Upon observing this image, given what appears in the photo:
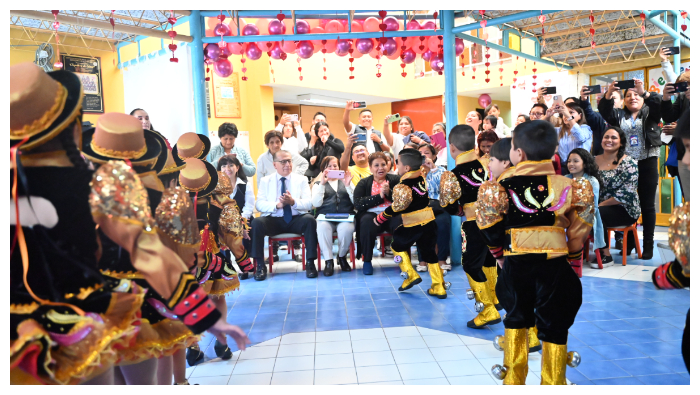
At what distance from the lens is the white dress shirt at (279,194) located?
532 centimetres

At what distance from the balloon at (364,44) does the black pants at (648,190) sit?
3.16m

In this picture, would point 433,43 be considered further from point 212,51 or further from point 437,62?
point 212,51

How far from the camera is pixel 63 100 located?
4.01 feet

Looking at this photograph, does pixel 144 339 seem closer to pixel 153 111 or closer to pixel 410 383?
pixel 410 383

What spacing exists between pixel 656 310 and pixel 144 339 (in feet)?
11.0

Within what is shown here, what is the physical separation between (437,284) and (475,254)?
2.90 ft

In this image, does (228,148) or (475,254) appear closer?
(475,254)

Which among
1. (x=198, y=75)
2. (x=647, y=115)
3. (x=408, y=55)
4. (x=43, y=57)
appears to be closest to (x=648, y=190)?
(x=647, y=115)

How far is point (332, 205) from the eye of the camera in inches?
213

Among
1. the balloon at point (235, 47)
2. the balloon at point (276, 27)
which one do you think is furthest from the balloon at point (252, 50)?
the balloon at point (276, 27)

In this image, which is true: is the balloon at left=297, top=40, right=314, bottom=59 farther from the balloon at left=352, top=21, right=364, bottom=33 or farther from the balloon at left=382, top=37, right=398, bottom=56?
the balloon at left=382, top=37, right=398, bottom=56

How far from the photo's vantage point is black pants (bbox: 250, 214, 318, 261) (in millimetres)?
5090

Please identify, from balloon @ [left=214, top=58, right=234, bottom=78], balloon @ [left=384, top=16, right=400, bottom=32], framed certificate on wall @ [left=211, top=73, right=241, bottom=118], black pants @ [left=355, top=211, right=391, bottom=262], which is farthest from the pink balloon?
framed certificate on wall @ [left=211, top=73, right=241, bottom=118]

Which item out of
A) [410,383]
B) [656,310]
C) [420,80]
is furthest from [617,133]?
[420,80]
